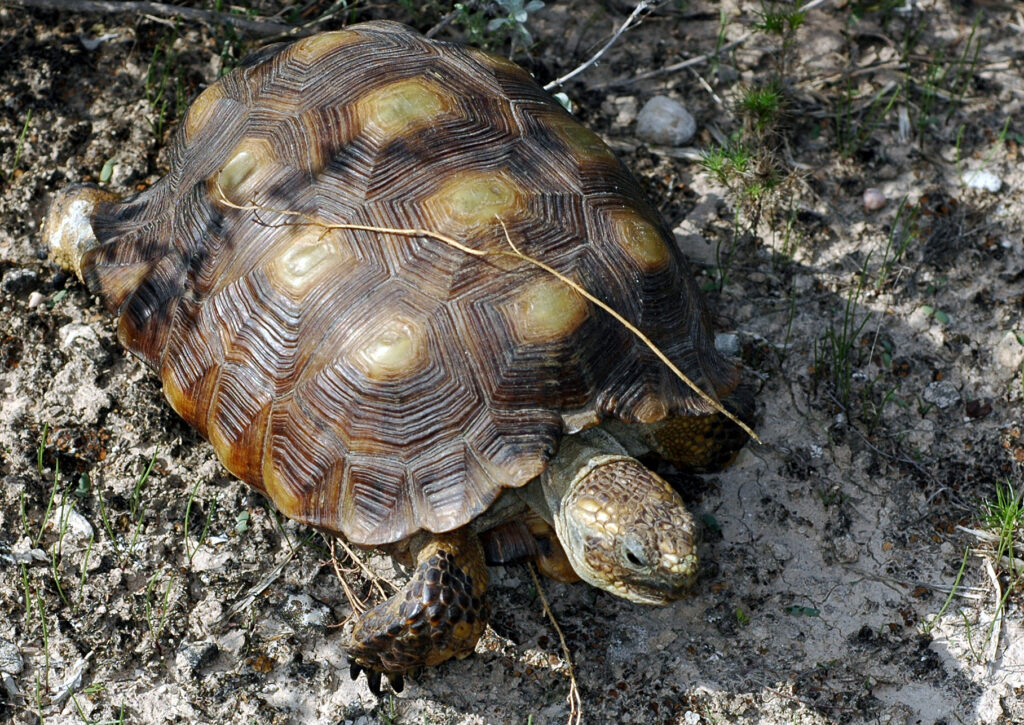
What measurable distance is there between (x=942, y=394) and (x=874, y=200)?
3.01 feet

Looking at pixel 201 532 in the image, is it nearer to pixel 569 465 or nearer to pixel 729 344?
pixel 569 465

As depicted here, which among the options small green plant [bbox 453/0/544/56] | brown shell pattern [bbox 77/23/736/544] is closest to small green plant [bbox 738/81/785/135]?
small green plant [bbox 453/0/544/56]

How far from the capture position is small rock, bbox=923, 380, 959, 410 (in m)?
3.77

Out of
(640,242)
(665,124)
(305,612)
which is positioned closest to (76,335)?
(305,612)

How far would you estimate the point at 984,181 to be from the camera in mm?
4266

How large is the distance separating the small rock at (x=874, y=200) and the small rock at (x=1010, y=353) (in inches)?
29.4

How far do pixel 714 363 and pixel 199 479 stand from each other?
1.81 meters

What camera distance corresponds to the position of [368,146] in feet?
10.1

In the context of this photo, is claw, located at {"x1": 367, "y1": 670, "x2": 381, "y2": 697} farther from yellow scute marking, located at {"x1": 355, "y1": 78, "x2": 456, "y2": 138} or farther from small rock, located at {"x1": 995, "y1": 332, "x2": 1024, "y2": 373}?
small rock, located at {"x1": 995, "y1": 332, "x2": 1024, "y2": 373}

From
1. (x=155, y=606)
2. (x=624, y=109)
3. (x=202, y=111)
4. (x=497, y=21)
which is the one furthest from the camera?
(x=624, y=109)

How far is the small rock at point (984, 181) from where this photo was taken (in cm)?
425

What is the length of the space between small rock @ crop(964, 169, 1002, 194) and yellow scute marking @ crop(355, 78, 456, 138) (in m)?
2.41

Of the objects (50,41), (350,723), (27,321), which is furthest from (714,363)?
(50,41)

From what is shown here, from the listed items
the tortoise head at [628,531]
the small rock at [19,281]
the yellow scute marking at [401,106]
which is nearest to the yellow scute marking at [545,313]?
the tortoise head at [628,531]
